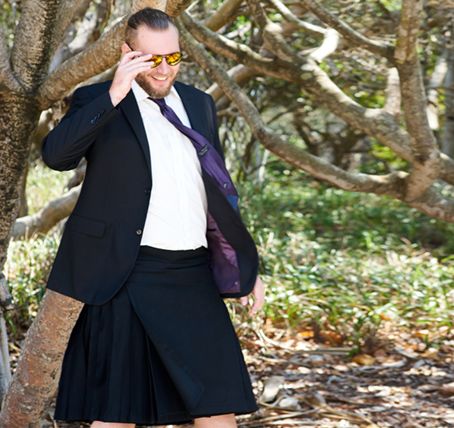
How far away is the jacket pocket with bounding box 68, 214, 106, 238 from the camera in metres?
3.19

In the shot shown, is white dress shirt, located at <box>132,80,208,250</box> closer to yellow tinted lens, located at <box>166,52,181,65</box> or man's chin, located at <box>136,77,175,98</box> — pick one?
man's chin, located at <box>136,77,175,98</box>

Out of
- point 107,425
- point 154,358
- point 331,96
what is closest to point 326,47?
point 331,96

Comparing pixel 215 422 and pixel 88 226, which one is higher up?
pixel 88 226

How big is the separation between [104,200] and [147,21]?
0.60 metres

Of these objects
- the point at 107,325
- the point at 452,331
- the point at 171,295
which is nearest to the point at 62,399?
the point at 107,325

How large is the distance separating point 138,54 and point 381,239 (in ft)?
21.3

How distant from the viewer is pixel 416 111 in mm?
4684

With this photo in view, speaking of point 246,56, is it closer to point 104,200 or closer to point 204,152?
point 204,152

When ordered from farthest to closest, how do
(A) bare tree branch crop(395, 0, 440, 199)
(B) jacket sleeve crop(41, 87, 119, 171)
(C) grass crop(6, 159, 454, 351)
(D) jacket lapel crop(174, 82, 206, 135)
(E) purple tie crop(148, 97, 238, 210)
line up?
1. (C) grass crop(6, 159, 454, 351)
2. (A) bare tree branch crop(395, 0, 440, 199)
3. (D) jacket lapel crop(174, 82, 206, 135)
4. (E) purple tie crop(148, 97, 238, 210)
5. (B) jacket sleeve crop(41, 87, 119, 171)

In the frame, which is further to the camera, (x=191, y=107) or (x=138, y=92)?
(x=191, y=107)

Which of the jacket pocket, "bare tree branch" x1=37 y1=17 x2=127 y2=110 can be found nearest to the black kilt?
the jacket pocket

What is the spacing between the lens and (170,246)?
3.22 metres

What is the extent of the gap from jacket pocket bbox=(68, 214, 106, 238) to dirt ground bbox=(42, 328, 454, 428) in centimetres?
158

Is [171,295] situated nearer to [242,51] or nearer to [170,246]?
[170,246]
